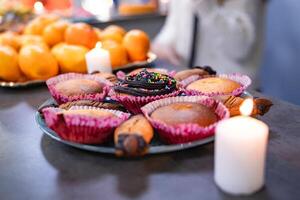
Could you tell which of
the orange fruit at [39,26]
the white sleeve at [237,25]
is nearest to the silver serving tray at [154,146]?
the orange fruit at [39,26]

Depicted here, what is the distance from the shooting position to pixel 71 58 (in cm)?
115

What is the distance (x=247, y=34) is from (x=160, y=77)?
Result: 3.95ft

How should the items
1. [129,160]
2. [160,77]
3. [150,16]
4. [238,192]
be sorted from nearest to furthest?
[238,192], [129,160], [160,77], [150,16]

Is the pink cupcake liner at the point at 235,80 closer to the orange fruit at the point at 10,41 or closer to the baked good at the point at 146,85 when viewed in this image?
the baked good at the point at 146,85

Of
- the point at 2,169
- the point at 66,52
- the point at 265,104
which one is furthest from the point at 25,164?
the point at 66,52

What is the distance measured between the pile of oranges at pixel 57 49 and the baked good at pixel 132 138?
1.75ft

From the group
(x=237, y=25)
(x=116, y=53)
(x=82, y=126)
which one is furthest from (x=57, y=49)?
(x=237, y=25)

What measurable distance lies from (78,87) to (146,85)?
0.52 feet

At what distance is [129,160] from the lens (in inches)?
26.0

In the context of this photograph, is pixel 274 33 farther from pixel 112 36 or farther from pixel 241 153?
pixel 241 153

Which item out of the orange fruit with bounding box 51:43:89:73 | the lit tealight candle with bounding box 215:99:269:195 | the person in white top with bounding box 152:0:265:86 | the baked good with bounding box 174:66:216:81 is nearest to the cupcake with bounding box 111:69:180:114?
the baked good with bounding box 174:66:216:81

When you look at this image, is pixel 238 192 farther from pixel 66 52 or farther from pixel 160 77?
pixel 66 52

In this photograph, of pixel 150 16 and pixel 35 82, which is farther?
pixel 150 16

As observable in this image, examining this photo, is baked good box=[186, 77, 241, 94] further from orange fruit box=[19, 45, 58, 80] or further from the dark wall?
the dark wall
